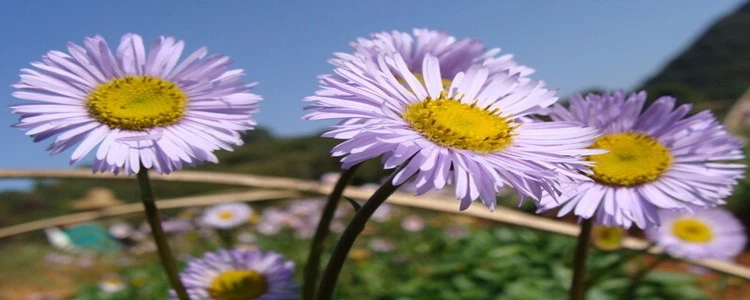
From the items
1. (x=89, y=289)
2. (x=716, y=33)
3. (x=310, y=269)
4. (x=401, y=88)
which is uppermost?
(x=716, y=33)

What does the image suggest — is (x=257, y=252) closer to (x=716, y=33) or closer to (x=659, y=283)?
(x=659, y=283)

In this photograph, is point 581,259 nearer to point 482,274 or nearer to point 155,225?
point 155,225

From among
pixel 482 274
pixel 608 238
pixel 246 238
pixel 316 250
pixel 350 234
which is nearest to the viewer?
pixel 350 234

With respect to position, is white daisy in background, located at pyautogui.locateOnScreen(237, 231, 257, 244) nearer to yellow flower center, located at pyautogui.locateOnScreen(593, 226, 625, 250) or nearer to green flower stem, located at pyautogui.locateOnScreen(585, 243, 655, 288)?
yellow flower center, located at pyautogui.locateOnScreen(593, 226, 625, 250)

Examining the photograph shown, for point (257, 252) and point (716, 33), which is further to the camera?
point (716, 33)

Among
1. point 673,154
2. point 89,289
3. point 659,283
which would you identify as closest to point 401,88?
point 673,154

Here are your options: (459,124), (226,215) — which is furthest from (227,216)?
(459,124)
